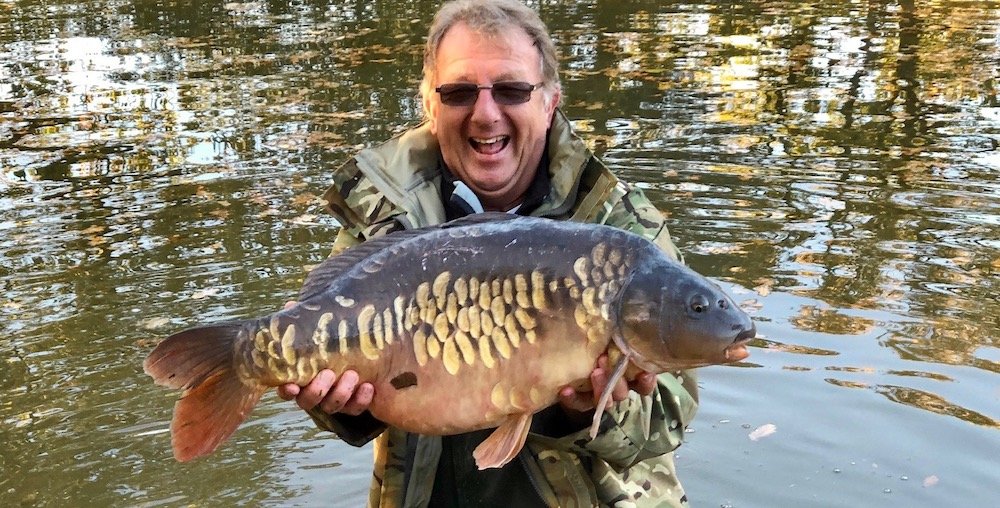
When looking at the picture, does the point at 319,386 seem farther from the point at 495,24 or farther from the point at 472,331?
the point at 495,24

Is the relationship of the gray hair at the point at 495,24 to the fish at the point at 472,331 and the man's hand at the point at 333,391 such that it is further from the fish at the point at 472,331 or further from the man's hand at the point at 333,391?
the man's hand at the point at 333,391

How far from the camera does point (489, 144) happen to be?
250 centimetres

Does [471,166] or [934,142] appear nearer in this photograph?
[471,166]

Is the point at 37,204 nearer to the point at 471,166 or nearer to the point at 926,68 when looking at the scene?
the point at 471,166

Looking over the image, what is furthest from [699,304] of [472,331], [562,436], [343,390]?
[343,390]

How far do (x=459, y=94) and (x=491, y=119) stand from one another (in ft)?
0.33

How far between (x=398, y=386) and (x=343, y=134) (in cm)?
559

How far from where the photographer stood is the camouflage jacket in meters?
2.35

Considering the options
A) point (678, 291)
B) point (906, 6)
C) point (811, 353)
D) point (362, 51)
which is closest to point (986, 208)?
point (811, 353)

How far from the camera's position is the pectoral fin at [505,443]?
201cm

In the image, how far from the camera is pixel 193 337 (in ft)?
6.63

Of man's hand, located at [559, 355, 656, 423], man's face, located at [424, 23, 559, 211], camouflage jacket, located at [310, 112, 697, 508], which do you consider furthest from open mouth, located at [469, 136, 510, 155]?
man's hand, located at [559, 355, 656, 423]

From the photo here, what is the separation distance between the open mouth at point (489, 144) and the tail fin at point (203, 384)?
28.9 inches

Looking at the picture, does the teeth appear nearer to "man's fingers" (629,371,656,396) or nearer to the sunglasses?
the sunglasses
